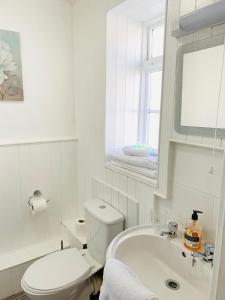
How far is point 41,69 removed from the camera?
1.95 meters

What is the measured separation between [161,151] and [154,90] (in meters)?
0.71

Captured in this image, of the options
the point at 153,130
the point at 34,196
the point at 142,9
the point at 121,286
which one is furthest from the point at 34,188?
the point at 142,9

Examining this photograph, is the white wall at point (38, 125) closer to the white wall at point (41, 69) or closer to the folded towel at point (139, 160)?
the white wall at point (41, 69)

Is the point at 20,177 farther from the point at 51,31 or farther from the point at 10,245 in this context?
the point at 51,31

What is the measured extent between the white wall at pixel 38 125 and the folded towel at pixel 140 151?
690mm

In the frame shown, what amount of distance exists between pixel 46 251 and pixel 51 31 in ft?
6.28

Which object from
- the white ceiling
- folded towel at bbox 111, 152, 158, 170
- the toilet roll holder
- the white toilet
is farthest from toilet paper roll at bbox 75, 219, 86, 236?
the white ceiling

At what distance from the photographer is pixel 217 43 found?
37.9 inches

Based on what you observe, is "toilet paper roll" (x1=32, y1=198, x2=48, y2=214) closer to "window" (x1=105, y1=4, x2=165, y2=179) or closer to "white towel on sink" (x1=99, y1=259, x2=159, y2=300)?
"window" (x1=105, y1=4, x2=165, y2=179)

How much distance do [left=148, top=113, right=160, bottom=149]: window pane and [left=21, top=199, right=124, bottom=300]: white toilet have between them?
603 mm

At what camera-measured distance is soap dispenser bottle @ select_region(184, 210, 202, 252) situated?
1043mm

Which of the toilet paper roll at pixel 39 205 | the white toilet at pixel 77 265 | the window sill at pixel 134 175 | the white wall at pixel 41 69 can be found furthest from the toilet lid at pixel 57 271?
the white wall at pixel 41 69

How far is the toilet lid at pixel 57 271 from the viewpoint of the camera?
142 centimetres

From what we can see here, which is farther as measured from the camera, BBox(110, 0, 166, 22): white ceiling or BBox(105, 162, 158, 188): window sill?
BBox(110, 0, 166, 22): white ceiling
